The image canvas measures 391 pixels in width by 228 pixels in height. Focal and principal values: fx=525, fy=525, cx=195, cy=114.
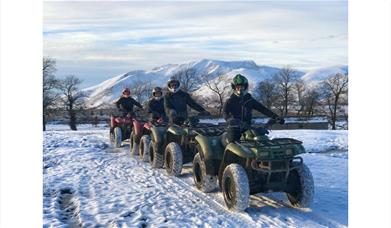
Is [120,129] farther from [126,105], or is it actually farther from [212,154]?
[212,154]

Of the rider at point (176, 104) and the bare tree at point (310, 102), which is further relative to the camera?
the rider at point (176, 104)

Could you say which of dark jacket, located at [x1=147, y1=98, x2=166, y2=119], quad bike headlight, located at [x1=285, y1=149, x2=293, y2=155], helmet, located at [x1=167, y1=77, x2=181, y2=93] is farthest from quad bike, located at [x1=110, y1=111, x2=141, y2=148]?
quad bike headlight, located at [x1=285, y1=149, x2=293, y2=155]

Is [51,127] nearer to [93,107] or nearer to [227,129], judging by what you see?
[93,107]

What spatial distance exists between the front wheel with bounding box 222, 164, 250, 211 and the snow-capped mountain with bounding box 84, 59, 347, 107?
3.31 feet

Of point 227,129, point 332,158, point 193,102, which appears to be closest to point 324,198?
point 227,129

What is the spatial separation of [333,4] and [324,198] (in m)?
2.41

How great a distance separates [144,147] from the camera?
980cm

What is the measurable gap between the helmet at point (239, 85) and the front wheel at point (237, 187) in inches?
40.6

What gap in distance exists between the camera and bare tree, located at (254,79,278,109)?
605 cm

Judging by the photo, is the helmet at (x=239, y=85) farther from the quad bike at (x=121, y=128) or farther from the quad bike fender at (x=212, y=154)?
the quad bike at (x=121, y=128)

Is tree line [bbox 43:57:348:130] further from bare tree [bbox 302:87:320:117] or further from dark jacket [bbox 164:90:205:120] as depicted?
dark jacket [bbox 164:90:205:120]

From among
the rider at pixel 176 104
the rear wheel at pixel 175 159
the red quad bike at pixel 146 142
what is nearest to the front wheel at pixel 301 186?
the rear wheel at pixel 175 159

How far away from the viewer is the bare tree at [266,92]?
6047 millimetres
